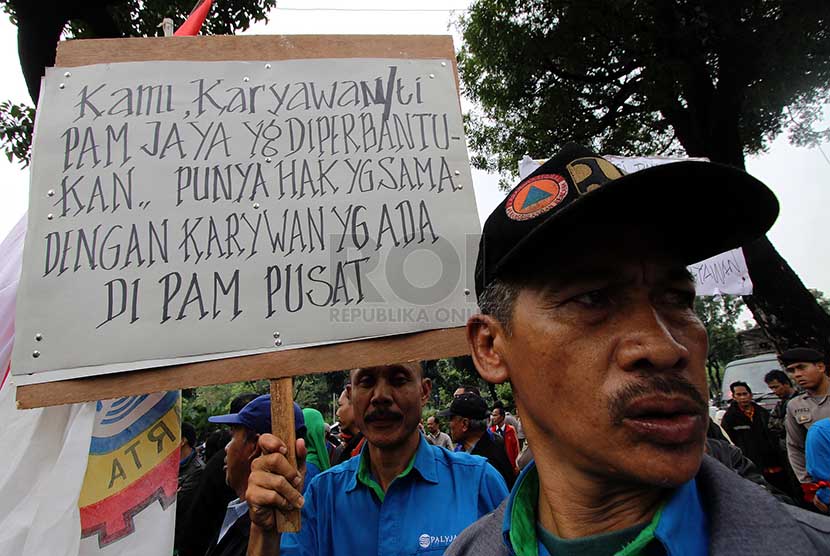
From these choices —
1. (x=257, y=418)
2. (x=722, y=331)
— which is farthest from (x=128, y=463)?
(x=722, y=331)

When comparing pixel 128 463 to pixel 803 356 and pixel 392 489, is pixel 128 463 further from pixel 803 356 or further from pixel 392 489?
pixel 803 356

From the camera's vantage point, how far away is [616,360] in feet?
3.43

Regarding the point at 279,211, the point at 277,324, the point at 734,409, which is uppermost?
the point at 279,211

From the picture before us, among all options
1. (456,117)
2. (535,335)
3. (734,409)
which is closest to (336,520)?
(535,335)

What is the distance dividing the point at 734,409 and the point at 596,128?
658 cm

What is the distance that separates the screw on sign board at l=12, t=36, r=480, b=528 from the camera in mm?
1662

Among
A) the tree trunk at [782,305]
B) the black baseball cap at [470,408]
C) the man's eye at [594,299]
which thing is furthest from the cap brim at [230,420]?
the tree trunk at [782,305]

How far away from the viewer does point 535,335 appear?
1168mm

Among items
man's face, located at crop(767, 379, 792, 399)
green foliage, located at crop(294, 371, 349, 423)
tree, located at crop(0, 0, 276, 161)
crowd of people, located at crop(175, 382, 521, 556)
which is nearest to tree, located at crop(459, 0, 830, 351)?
man's face, located at crop(767, 379, 792, 399)

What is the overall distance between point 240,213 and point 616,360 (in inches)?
50.9

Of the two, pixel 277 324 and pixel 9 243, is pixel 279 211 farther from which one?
pixel 9 243

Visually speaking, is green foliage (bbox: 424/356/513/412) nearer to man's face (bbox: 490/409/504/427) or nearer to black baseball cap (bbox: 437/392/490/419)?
man's face (bbox: 490/409/504/427)

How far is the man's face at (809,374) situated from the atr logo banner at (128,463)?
5574 mm

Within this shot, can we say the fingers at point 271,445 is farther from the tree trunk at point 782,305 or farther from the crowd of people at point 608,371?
the tree trunk at point 782,305
